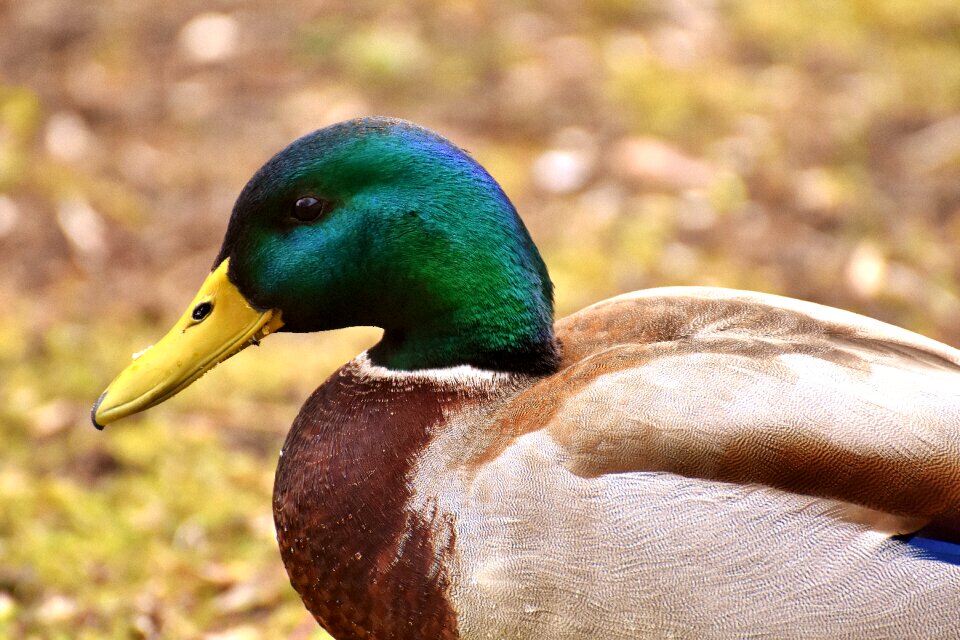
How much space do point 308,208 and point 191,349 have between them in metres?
0.39

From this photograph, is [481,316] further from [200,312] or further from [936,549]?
[936,549]

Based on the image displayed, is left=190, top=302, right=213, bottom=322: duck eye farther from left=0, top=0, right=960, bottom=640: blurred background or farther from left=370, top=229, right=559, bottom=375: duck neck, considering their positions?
left=0, top=0, right=960, bottom=640: blurred background

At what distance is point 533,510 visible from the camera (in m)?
2.30

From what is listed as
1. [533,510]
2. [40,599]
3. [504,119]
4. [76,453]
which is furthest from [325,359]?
[533,510]

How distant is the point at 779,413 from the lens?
229cm

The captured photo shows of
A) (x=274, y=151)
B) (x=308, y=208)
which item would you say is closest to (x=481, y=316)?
(x=308, y=208)

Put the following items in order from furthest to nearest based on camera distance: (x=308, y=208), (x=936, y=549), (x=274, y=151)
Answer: (x=274, y=151), (x=308, y=208), (x=936, y=549)

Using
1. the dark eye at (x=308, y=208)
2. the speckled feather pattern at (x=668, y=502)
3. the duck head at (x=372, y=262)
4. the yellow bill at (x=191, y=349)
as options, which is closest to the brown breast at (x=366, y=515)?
the speckled feather pattern at (x=668, y=502)

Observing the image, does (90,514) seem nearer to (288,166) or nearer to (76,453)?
(76,453)

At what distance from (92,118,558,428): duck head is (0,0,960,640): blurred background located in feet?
2.97

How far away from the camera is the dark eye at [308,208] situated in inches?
99.3

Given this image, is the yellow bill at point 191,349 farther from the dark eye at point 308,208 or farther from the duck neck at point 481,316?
the duck neck at point 481,316

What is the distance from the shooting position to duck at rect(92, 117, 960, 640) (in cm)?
224

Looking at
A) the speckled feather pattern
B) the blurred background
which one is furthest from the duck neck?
the blurred background
